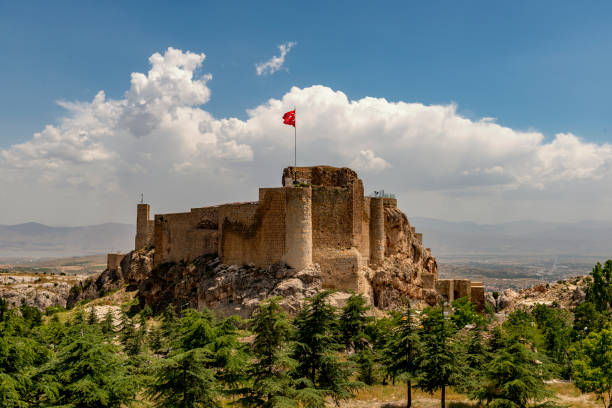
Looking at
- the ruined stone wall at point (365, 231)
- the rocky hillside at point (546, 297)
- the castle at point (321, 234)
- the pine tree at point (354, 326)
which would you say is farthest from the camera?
the rocky hillside at point (546, 297)

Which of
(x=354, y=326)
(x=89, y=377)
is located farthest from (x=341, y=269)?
(x=89, y=377)

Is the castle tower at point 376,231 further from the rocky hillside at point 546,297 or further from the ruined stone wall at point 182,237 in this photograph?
the rocky hillside at point 546,297

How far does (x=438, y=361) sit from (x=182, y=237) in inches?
1187

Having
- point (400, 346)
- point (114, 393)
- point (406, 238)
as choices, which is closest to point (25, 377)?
point (114, 393)

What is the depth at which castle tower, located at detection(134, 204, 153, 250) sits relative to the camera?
54.0m

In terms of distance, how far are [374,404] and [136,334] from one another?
1729 cm

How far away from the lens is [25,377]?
13.7m

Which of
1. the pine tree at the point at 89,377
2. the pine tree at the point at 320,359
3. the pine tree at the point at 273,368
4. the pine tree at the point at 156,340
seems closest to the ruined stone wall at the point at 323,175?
the pine tree at the point at 156,340

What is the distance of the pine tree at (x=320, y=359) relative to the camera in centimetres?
1681

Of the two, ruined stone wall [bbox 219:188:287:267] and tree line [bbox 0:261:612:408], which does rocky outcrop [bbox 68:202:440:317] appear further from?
tree line [bbox 0:261:612:408]

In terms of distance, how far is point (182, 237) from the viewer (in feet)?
142

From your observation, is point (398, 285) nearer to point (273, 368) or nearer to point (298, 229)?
point (298, 229)

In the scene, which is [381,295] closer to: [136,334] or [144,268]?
[136,334]

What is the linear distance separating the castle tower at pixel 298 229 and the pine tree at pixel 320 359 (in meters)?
15.3
